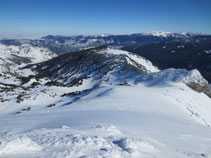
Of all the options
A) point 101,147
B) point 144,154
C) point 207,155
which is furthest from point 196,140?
→ point 101,147

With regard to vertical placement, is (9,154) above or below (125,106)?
above

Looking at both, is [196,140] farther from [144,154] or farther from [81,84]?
[81,84]

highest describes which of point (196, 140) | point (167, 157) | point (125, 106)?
point (167, 157)

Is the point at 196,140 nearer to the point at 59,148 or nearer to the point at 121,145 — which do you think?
the point at 121,145

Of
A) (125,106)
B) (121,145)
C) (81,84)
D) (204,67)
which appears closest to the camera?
(121,145)

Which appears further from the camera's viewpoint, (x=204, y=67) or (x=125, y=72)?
(x=204, y=67)

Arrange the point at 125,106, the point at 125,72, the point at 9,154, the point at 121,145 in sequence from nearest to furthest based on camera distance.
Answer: the point at 9,154 < the point at 121,145 < the point at 125,106 < the point at 125,72

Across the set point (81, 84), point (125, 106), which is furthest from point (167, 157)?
point (81, 84)

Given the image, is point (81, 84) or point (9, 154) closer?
point (9, 154)

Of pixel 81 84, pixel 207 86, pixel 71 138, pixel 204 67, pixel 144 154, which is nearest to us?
pixel 144 154
